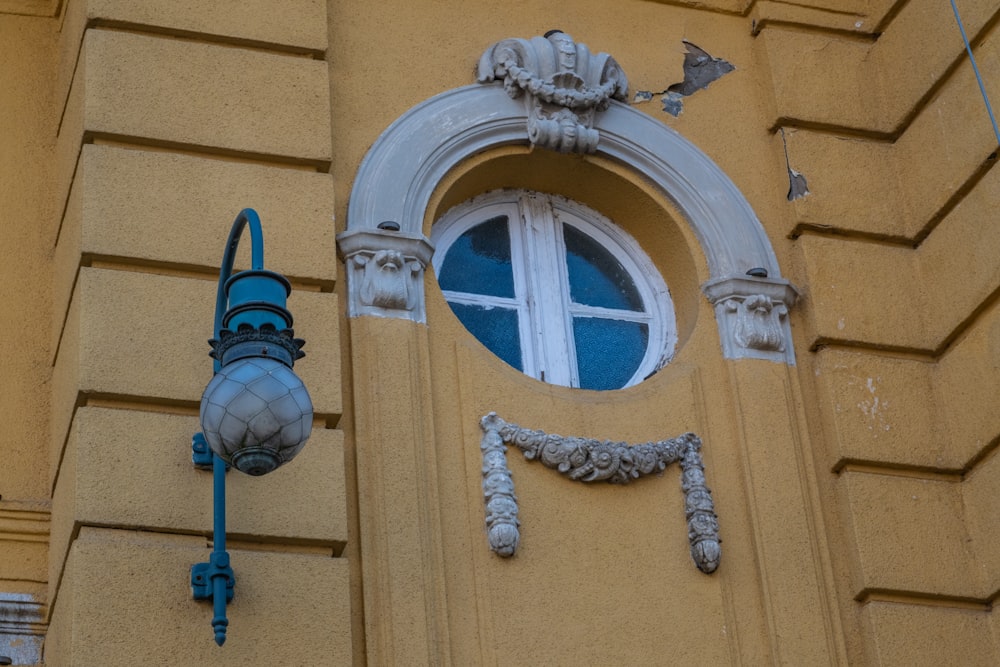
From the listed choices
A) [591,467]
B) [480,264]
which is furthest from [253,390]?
[480,264]

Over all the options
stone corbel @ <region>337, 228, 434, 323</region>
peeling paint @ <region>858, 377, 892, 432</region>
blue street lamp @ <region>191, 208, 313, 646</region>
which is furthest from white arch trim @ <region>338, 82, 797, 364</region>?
blue street lamp @ <region>191, 208, 313, 646</region>

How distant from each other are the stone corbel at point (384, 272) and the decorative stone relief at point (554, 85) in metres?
0.89

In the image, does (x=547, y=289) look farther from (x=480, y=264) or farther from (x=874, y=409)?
(x=874, y=409)

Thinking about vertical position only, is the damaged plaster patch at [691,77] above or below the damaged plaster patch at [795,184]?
above

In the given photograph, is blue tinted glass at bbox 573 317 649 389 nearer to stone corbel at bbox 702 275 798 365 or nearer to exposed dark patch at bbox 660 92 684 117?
stone corbel at bbox 702 275 798 365

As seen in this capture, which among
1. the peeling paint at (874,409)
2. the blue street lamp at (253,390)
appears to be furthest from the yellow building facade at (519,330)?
the blue street lamp at (253,390)

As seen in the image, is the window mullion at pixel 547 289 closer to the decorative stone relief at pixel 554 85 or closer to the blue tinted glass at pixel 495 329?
the blue tinted glass at pixel 495 329

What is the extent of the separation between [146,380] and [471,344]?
4.62 feet

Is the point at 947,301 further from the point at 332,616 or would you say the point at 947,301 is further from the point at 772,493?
the point at 332,616

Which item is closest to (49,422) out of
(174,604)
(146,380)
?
(146,380)

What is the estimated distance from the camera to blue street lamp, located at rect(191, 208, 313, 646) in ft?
18.6

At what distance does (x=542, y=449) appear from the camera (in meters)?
7.19

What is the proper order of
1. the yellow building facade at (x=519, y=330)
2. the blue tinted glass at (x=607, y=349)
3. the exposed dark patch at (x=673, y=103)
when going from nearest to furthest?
1. the yellow building facade at (x=519, y=330)
2. the blue tinted glass at (x=607, y=349)
3. the exposed dark patch at (x=673, y=103)

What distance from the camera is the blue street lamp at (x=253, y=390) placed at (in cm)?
567
